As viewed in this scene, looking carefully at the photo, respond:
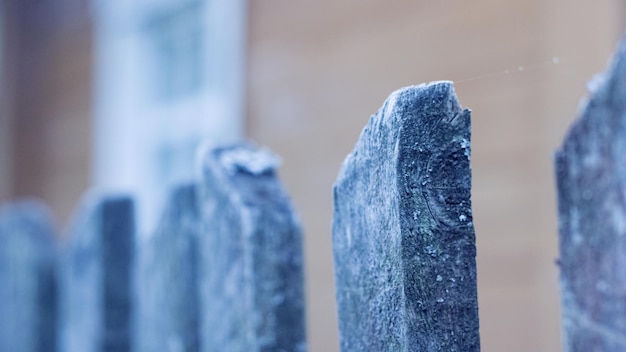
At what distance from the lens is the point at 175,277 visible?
155 cm

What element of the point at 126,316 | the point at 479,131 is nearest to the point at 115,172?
the point at 479,131

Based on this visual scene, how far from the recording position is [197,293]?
1520 mm

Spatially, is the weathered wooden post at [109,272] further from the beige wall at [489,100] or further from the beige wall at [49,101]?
the beige wall at [49,101]

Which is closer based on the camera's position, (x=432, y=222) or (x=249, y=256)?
(x=432, y=222)

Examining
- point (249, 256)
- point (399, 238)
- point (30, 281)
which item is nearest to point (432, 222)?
point (399, 238)

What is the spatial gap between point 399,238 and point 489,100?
1.86 meters

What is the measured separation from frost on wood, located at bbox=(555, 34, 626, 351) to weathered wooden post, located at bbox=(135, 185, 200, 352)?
0.72 m

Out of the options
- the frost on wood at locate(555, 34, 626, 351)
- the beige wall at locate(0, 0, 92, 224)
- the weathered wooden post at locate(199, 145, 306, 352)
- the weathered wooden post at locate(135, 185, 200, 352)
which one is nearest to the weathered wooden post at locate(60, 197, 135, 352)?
the weathered wooden post at locate(135, 185, 200, 352)

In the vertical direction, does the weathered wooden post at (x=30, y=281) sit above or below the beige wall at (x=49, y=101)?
below

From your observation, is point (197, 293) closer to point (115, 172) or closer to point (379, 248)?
point (379, 248)

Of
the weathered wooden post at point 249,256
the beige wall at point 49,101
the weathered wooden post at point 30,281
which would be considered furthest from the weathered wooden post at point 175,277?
the beige wall at point 49,101

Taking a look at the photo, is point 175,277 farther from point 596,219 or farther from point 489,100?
point 489,100

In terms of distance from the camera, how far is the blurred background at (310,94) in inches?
98.0

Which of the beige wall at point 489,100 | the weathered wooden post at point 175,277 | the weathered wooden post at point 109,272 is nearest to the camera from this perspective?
the weathered wooden post at point 175,277
